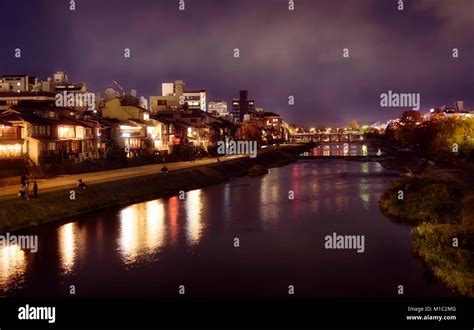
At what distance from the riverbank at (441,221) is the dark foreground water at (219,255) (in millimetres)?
613

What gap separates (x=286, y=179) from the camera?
5144cm

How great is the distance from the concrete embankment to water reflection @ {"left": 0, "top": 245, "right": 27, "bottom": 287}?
2537 mm

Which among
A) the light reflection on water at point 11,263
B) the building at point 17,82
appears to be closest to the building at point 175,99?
the building at point 17,82

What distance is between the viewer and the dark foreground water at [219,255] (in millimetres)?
16297

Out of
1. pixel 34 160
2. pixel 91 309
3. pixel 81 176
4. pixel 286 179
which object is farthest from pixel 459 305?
pixel 286 179

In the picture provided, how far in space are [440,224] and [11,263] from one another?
59.4 feet

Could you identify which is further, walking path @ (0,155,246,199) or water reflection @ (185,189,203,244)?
walking path @ (0,155,246,199)

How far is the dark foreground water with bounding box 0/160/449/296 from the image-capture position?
53.5 ft

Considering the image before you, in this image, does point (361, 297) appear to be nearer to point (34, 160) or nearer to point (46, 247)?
point (46, 247)

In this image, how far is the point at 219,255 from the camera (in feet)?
66.8

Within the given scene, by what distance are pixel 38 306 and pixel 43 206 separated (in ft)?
42.9

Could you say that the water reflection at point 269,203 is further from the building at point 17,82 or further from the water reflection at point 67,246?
the building at point 17,82

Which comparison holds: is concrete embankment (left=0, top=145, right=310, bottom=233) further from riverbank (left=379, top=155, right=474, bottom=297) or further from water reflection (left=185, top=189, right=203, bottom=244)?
riverbank (left=379, top=155, right=474, bottom=297)

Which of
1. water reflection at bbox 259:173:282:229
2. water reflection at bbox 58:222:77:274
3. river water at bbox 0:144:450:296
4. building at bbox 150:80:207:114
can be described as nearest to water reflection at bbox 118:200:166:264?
river water at bbox 0:144:450:296
